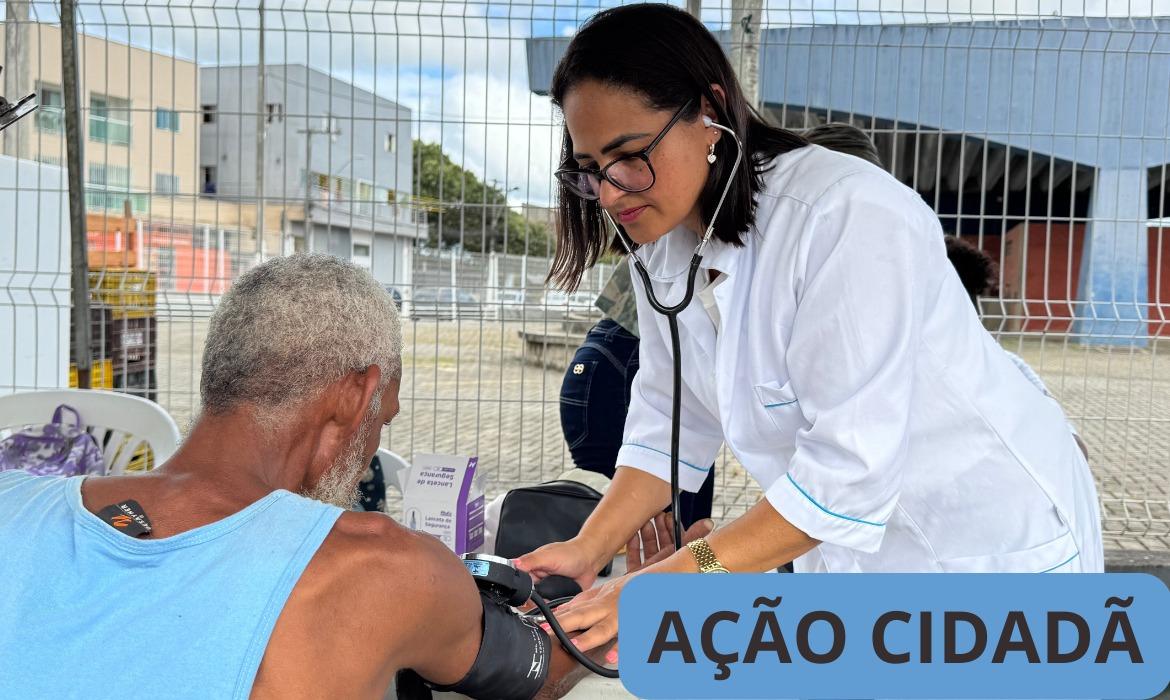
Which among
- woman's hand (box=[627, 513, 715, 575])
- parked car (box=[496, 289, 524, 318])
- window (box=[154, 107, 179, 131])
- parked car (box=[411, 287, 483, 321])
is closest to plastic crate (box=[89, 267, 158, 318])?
window (box=[154, 107, 179, 131])

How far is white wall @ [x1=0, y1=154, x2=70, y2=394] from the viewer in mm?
4145

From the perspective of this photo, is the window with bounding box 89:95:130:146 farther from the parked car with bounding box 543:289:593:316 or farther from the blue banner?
the blue banner

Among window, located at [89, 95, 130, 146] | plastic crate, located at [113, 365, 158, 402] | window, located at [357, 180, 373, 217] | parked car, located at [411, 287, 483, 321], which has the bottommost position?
plastic crate, located at [113, 365, 158, 402]

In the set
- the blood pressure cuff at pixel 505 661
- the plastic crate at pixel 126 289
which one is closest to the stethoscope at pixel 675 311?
the blood pressure cuff at pixel 505 661

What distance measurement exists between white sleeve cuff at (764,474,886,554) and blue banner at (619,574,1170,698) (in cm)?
5

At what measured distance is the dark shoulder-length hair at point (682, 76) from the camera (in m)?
1.36

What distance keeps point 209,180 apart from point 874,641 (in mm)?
3834

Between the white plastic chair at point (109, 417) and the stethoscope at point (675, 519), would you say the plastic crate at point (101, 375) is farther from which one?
the stethoscope at point (675, 519)

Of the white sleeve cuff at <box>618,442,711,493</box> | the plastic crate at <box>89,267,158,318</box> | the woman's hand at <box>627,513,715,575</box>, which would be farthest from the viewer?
the plastic crate at <box>89,267,158,318</box>

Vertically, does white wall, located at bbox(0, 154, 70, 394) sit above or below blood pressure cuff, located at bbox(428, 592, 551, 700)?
above

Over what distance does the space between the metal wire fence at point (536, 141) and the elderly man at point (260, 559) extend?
7.91 ft

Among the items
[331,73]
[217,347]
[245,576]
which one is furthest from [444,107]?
[245,576]

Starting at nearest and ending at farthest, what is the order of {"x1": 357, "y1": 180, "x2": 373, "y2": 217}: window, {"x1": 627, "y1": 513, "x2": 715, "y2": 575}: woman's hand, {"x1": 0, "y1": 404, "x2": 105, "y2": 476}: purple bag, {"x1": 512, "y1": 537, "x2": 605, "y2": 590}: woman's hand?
{"x1": 512, "y1": 537, "x2": 605, "y2": 590}: woman's hand → {"x1": 627, "y1": 513, "x2": 715, "y2": 575}: woman's hand → {"x1": 0, "y1": 404, "x2": 105, "y2": 476}: purple bag → {"x1": 357, "y1": 180, "x2": 373, "y2": 217}: window

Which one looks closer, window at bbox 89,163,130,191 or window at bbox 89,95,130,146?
window at bbox 89,163,130,191
